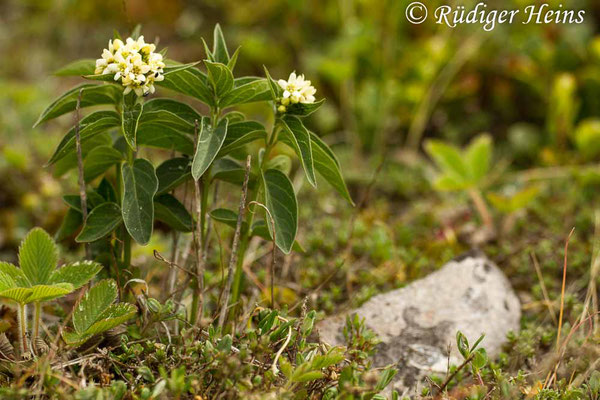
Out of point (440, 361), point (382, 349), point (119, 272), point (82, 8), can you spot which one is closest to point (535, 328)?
point (440, 361)

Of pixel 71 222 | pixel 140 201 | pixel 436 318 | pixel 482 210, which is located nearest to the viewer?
pixel 140 201

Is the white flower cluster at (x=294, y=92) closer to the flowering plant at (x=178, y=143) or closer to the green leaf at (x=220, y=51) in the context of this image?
the flowering plant at (x=178, y=143)

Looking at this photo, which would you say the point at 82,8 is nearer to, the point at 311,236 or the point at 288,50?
the point at 288,50

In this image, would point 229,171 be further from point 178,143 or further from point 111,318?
point 111,318

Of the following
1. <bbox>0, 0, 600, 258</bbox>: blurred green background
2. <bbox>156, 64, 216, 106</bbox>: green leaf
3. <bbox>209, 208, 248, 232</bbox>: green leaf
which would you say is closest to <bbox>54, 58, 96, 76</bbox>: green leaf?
<bbox>156, 64, 216, 106</bbox>: green leaf

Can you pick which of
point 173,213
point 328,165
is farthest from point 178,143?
point 328,165

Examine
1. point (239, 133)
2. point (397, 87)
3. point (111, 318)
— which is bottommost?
point (111, 318)

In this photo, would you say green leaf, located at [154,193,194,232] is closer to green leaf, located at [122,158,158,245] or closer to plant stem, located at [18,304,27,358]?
green leaf, located at [122,158,158,245]

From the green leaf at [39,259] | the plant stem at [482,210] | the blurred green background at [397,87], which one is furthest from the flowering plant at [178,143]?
the blurred green background at [397,87]
